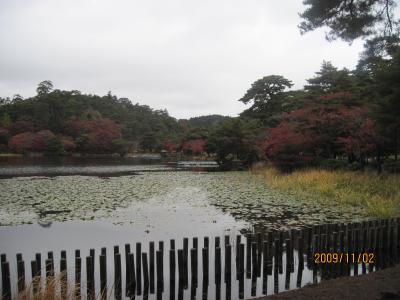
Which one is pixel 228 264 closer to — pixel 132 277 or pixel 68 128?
pixel 132 277

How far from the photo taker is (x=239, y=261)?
6574mm

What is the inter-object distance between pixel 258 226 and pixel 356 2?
6439mm

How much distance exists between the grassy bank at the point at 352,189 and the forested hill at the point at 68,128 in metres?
39.4

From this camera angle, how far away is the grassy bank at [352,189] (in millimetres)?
12070

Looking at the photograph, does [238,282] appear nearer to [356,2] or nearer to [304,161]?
[356,2]

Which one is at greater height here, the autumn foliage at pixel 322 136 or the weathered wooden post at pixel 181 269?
the autumn foliage at pixel 322 136

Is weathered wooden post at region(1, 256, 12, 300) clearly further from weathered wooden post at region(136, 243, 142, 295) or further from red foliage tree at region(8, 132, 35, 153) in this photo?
red foliage tree at region(8, 132, 35, 153)

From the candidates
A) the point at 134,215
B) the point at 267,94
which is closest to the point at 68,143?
the point at 267,94

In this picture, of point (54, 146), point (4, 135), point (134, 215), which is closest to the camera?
point (134, 215)

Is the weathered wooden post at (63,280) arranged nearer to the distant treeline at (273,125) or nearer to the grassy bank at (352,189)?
the distant treeline at (273,125)

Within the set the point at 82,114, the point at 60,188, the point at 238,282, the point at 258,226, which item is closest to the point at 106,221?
the point at 258,226

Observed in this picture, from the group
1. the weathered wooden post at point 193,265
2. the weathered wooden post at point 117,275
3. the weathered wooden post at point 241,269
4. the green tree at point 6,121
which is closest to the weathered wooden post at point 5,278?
the weathered wooden post at point 117,275

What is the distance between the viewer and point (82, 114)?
249ft

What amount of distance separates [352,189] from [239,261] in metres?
10.6
